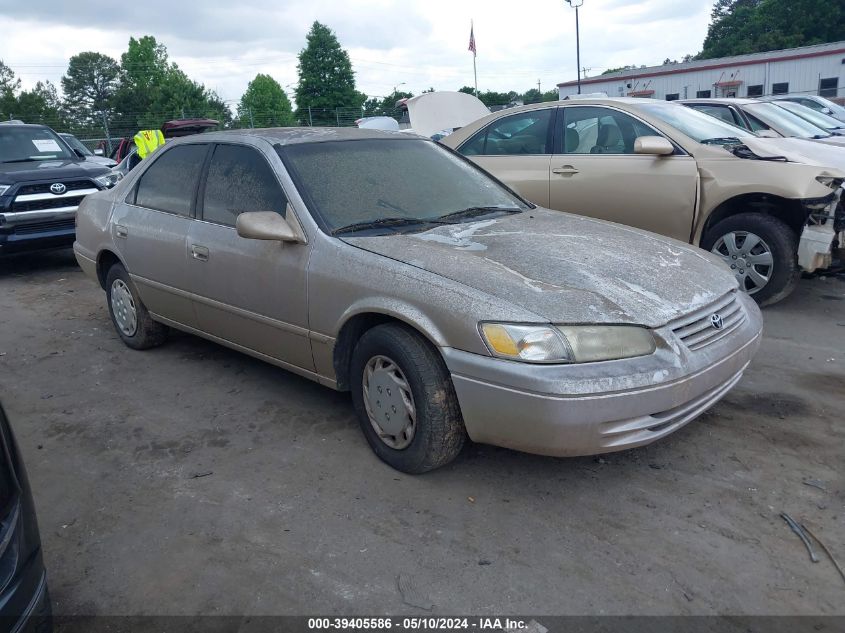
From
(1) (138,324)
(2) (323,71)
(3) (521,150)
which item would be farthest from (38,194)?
(2) (323,71)

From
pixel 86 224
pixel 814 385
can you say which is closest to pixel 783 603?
pixel 814 385

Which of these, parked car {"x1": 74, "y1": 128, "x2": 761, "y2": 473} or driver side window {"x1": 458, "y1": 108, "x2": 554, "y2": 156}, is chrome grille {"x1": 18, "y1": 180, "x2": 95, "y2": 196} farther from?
driver side window {"x1": 458, "y1": 108, "x2": 554, "y2": 156}

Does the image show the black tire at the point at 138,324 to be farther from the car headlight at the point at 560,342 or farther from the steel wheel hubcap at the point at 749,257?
the steel wheel hubcap at the point at 749,257

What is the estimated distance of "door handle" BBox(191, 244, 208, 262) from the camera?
4175 mm

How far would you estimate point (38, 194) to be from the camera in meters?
8.20

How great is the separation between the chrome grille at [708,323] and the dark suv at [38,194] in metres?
7.57

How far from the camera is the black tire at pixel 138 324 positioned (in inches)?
197

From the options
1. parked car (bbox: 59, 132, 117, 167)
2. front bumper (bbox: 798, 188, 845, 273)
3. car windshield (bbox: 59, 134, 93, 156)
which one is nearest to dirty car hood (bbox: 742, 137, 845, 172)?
front bumper (bbox: 798, 188, 845, 273)

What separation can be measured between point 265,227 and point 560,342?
1.62 m

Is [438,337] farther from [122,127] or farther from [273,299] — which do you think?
[122,127]

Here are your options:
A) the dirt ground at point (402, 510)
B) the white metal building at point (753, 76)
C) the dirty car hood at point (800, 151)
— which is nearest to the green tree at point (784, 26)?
the white metal building at point (753, 76)

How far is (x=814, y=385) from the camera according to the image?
162 inches

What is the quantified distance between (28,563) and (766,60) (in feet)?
145

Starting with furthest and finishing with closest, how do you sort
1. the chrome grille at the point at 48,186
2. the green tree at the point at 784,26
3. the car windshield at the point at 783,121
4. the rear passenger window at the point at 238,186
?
1. the green tree at the point at 784,26
2. the car windshield at the point at 783,121
3. the chrome grille at the point at 48,186
4. the rear passenger window at the point at 238,186
